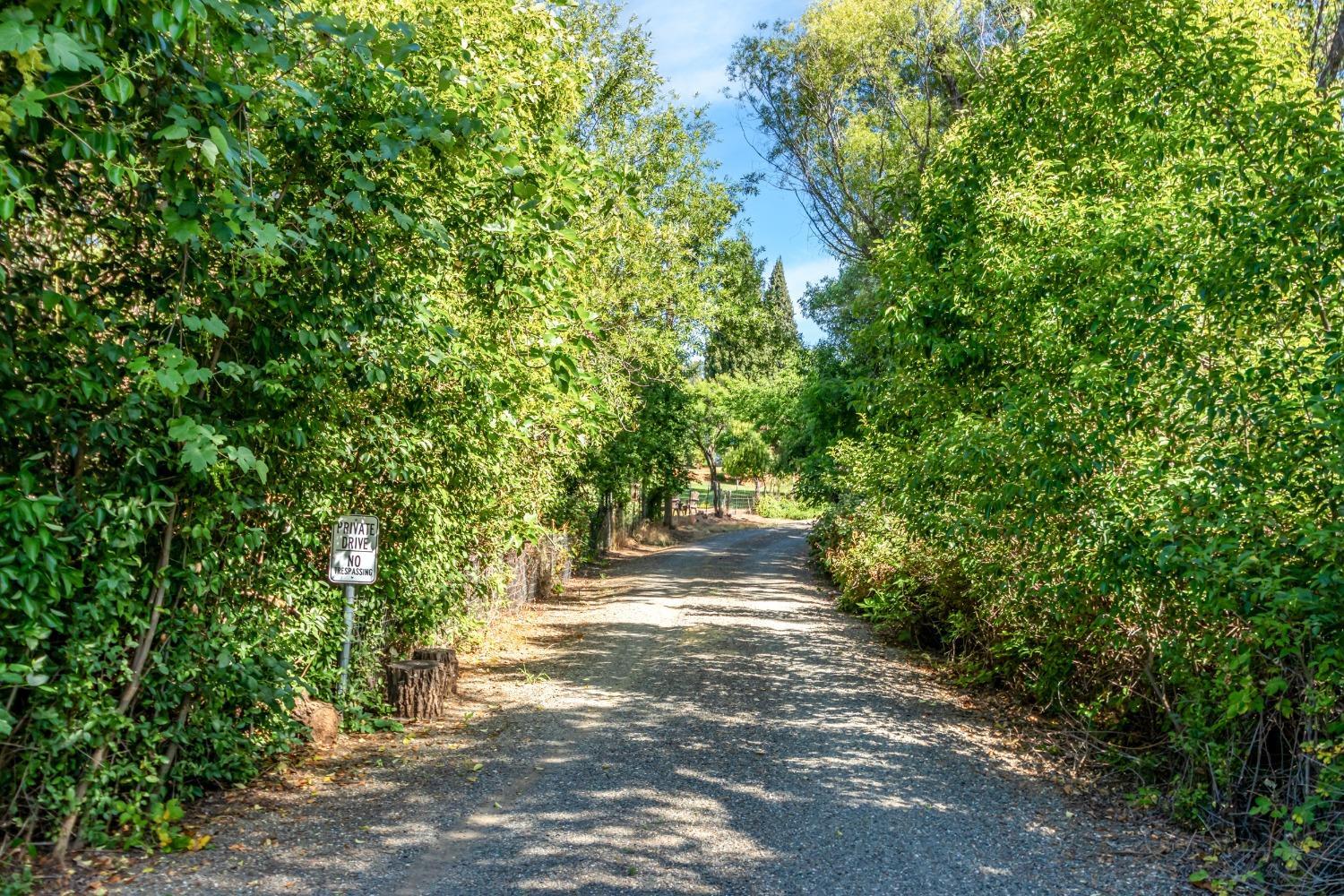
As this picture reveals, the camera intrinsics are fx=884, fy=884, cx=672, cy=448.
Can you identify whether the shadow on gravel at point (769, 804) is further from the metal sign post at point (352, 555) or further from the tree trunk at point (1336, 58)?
the tree trunk at point (1336, 58)

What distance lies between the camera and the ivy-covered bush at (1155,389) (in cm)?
466

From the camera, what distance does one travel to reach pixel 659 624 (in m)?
13.9

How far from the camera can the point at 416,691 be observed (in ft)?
26.2

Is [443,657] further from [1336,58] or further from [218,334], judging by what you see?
[1336,58]

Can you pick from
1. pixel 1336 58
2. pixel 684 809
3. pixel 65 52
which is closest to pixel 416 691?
pixel 684 809

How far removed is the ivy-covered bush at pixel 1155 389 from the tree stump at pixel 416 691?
4.95m

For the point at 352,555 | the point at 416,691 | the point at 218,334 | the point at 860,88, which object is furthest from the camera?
the point at 860,88

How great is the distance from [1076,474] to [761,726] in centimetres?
350

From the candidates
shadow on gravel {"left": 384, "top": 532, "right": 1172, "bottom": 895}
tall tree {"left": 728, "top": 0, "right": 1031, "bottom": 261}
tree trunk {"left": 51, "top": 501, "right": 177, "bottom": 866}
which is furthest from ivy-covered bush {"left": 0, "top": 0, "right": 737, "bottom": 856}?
tall tree {"left": 728, "top": 0, "right": 1031, "bottom": 261}

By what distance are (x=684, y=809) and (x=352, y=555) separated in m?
3.36

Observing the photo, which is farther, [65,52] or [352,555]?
[352,555]

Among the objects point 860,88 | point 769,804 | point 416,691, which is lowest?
point 769,804

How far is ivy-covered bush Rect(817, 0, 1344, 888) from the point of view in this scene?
4.66 m

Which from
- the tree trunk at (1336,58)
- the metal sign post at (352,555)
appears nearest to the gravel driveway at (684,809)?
the metal sign post at (352,555)
